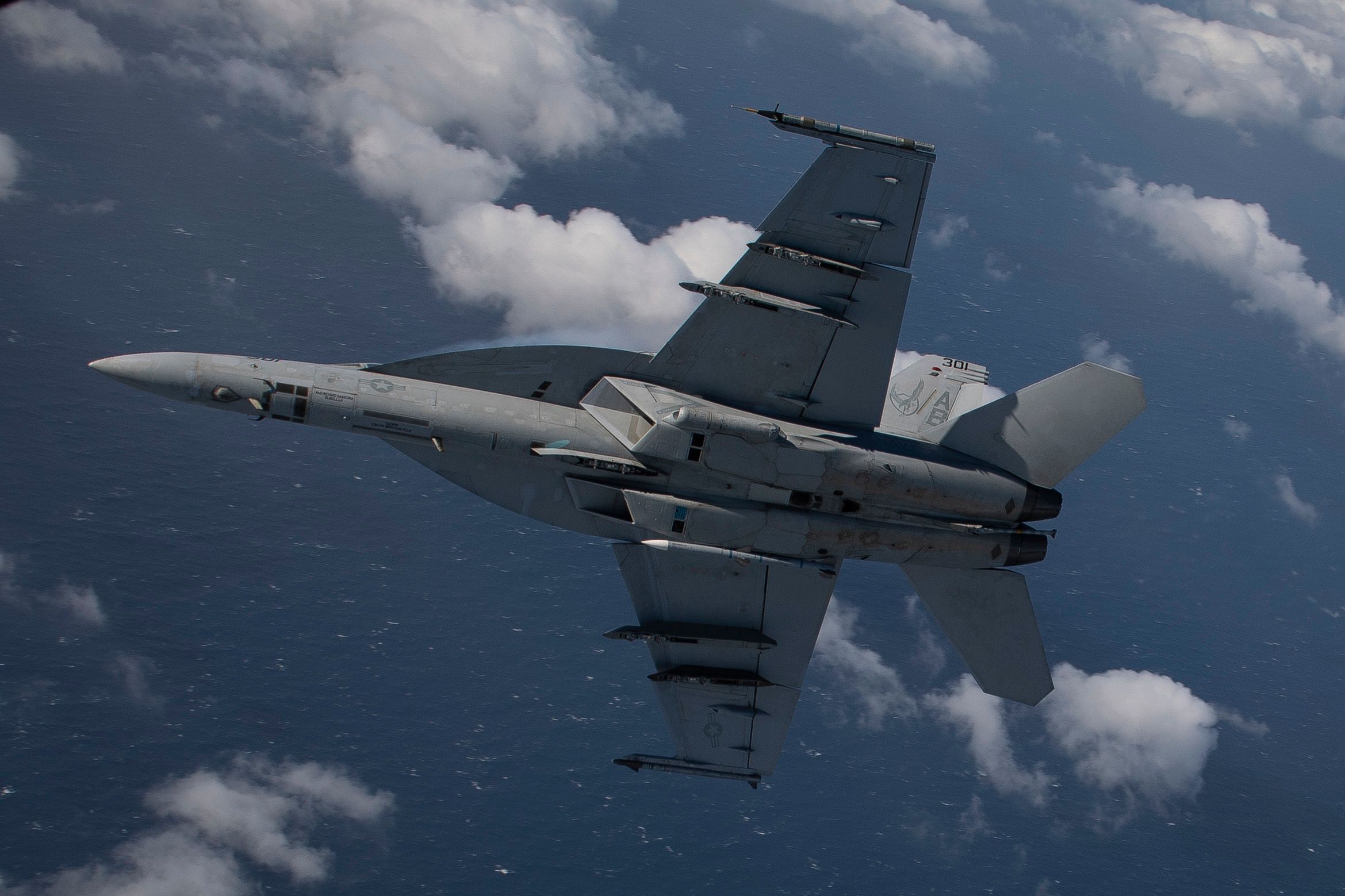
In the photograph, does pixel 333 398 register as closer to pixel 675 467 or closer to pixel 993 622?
pixel 675 467

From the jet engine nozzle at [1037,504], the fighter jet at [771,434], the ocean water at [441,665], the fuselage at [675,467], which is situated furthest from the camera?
the ocean water at [441,665]

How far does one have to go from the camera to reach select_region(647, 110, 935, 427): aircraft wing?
98.5ft

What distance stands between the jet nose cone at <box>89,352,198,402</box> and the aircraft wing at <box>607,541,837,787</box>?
43.0ft

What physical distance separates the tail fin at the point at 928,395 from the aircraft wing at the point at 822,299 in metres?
2.78

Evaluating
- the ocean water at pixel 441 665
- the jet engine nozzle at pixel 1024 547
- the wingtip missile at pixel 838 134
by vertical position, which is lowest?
the ocean water at pixel 441 665

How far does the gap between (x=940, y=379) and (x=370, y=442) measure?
158 metres

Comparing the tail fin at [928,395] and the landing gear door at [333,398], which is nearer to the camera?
the landing gear door at [333,398]

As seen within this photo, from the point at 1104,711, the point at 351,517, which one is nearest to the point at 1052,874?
the point at 1104,711

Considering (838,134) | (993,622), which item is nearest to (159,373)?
(838,134)

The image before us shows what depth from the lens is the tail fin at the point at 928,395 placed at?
35.6 m

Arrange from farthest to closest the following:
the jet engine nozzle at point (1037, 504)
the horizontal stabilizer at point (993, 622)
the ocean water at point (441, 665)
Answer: the ocean water at point (441, 665)
the horizontal stabilizer at point (993, 622)
the jet engine nozzle at point (1037, 504)

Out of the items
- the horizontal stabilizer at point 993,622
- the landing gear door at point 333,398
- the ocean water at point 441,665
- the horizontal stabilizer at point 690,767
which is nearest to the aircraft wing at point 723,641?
the horizontal stabilizer at point 690,767

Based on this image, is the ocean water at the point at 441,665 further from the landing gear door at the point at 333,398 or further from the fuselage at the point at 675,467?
the landing gear door at the point at 333,398

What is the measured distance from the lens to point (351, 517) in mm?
166625
